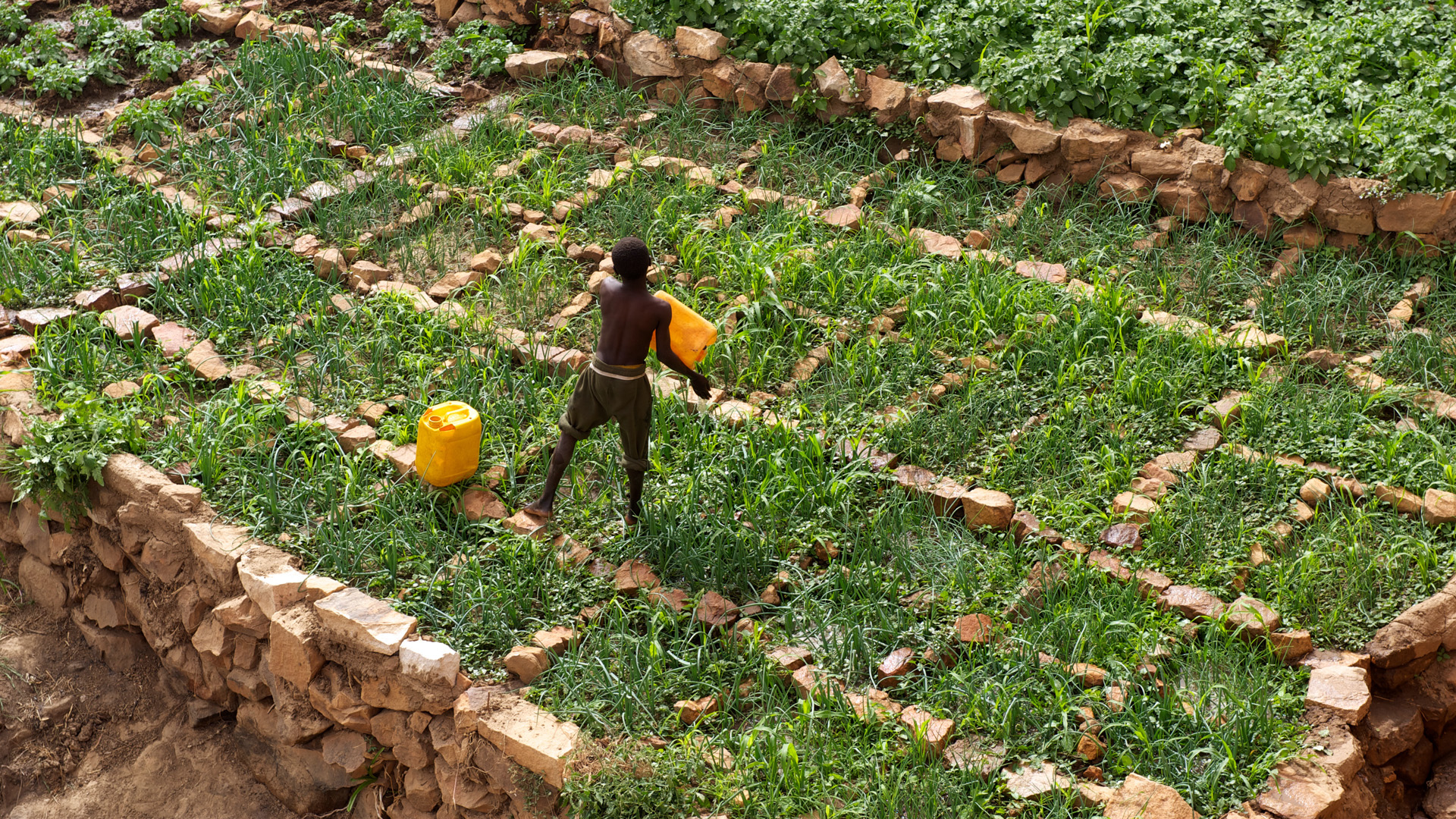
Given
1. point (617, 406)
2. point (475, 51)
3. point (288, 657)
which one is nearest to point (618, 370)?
point (617, 406)

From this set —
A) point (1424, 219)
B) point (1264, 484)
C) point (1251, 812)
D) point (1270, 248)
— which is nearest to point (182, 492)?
point (1251, 812)

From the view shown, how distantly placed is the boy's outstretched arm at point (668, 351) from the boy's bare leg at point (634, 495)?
43cm

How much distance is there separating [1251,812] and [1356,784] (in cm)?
50

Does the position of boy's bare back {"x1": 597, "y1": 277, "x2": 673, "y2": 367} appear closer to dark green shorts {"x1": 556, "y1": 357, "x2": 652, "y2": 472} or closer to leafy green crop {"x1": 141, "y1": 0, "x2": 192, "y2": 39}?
dark green shorts {"x1": 556, "y1": 357, "x2": 652, "y2": 472}

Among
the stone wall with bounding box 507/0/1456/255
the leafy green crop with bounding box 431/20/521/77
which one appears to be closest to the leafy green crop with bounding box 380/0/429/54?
the leafy green crop with bounding box 431/20/521/77

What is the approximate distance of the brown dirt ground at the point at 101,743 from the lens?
475 centimetres

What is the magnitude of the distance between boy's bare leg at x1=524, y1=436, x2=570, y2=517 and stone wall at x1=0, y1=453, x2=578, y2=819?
745mm

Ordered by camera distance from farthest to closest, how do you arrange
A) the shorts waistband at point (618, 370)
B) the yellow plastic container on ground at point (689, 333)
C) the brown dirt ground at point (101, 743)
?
1. the brown dirt ground at point (101, 743)
2. the yellow plastic container on ground at point (689, 333)
3. the shorts waistband at point (618, 370)

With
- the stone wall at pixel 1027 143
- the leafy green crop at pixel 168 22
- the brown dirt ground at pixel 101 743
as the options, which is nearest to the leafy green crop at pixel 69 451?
the brown dirt ground at pixel 101 743

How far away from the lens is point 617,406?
4512mm

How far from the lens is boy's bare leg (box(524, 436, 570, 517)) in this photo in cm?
475

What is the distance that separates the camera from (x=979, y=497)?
4875 millimetres

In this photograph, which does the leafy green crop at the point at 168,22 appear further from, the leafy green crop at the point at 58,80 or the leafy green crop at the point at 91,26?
the leafy green crop at the point at 58,80

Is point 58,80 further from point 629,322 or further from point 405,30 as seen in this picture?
point 629,322
